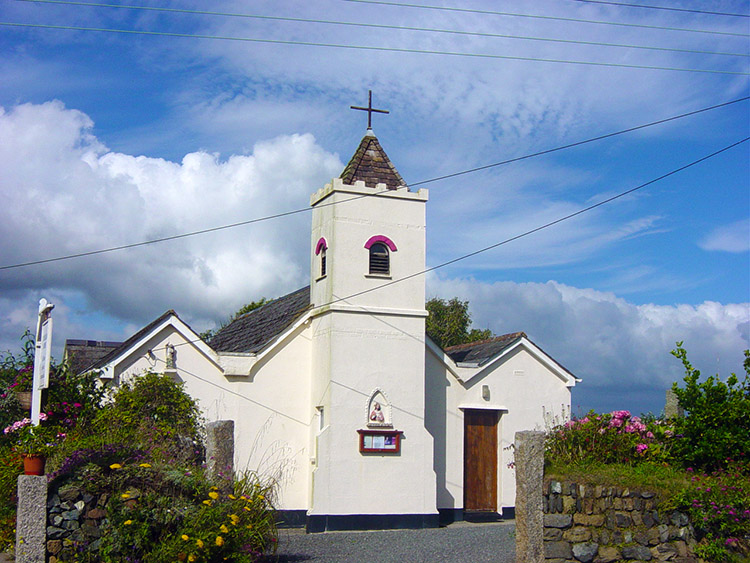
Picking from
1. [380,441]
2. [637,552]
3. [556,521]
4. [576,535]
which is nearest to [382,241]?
[380,441]

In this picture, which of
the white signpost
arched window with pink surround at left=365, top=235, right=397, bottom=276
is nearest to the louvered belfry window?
arched window with pink surround at left=365, top=235, right=397, bottom=276

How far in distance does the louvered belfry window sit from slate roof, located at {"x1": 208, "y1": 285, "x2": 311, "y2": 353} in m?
1.92

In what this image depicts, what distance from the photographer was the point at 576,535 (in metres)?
11.4

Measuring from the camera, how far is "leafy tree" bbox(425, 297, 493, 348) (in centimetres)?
3781

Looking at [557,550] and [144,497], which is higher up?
[144,497]

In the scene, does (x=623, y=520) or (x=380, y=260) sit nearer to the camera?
(x=623, y=520)

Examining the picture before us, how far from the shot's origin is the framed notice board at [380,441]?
56.6 ft

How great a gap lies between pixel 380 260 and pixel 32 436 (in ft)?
28.0

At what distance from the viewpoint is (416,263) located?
18.5 m

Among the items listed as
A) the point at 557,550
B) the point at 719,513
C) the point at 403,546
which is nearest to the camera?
the point at 557,550

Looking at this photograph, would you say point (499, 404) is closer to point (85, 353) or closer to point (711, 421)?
point (711, 421)

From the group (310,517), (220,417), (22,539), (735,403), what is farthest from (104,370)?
(735,403)

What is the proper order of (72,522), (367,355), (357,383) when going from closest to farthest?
(72,522) → (357,383) → (367,355)

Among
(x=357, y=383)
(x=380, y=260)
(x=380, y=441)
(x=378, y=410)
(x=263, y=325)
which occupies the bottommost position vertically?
(x=380, y=441)
